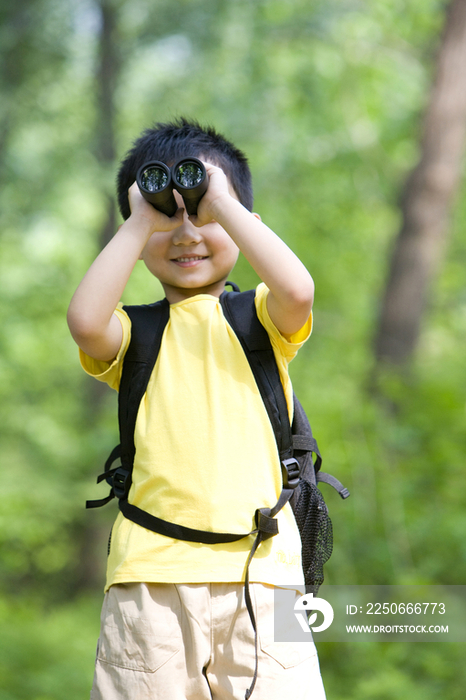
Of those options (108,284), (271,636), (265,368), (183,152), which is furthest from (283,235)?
(271,636)

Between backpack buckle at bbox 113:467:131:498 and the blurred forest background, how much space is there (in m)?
3.03

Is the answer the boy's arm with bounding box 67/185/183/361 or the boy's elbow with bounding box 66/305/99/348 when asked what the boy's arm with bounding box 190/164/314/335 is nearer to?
the boy's arm with bounding box 67/185/183/361

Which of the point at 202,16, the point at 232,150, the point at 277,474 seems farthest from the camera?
the point at 202,16

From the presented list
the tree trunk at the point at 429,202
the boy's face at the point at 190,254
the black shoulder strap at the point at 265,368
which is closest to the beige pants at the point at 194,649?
the black shoulder strap at the point at 265,368

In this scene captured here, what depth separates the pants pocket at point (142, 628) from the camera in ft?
4.37

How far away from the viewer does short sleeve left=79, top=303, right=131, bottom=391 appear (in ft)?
5.09

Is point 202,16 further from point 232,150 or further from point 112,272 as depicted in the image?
point 112,272

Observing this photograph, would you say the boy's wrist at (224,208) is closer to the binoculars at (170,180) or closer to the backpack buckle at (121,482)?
the binoculars at (170,180)

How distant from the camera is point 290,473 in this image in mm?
1513

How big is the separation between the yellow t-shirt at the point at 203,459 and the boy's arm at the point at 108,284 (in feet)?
0.33

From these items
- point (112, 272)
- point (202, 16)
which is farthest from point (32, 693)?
point (202, 16)

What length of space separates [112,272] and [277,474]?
2.11ft

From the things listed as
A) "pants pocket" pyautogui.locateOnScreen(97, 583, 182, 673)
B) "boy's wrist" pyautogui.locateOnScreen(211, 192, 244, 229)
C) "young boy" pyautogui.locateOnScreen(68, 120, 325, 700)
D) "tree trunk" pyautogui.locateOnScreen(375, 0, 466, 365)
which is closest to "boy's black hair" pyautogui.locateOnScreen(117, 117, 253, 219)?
"young boy" pyautogui.locateOnScreen(68, 120, 325, 700)

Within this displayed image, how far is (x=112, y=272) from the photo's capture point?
4.66ft
